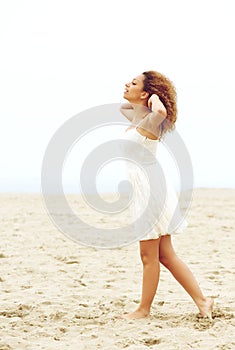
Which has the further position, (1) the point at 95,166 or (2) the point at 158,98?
(1) the point at 95,166

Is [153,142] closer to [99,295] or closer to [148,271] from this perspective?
[148,271]

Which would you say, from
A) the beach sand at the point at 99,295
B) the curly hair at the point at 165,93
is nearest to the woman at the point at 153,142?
the curly hair at the point at 165,93

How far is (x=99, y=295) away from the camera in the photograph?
510 centimetres

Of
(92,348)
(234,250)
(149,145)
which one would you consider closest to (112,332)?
(92,348)

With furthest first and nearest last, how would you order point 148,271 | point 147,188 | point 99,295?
point 99,295
point 148,271
point 147,188

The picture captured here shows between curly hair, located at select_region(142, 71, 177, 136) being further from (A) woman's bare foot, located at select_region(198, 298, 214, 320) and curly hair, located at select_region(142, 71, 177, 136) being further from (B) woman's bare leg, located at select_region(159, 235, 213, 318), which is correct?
(A) woman's bare foot, located at select_region(198, 298, 214, 320)

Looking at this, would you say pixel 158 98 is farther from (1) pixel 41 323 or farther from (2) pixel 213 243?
(2) pixel 213 243

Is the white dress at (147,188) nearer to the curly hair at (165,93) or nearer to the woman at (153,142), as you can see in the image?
the woman at (153,142)

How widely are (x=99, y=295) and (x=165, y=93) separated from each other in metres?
1.99

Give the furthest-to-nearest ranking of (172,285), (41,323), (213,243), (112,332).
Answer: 1. (213,243)
2. (172,285)
3. (41,323)
4. (112,332)

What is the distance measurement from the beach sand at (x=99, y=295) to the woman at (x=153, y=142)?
0.16 metres

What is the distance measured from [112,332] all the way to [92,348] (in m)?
0.33

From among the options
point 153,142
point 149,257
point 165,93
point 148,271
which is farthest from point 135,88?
point 148,271

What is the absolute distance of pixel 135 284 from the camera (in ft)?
18.5
